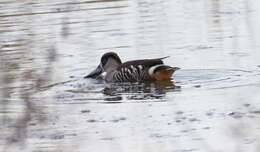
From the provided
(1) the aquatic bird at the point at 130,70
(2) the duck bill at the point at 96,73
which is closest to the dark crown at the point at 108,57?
(1) the aquatic bird at the point at 130,70

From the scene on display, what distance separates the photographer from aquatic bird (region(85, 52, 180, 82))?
12266 mm

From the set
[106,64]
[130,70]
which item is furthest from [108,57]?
[130,70]

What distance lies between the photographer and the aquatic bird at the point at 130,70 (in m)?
12.3

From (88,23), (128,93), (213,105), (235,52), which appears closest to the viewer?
(213,105)

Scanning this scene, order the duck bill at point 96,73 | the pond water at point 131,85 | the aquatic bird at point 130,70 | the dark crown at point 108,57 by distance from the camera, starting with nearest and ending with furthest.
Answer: the pond water at point 131,85, the aquatic bird at point 130,70, the duck bill at point 96,73, the dark crown at point 108,57

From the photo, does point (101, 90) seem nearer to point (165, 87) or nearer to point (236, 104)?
point (165, 87)

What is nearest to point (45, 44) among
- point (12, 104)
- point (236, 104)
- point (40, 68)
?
point (40, 68)

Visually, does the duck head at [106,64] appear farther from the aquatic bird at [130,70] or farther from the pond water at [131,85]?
the pond water at [131,85]

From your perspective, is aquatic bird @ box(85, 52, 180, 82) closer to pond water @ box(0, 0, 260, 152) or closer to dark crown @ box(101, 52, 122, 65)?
dark crown @ box(101, 52, 122, 65)

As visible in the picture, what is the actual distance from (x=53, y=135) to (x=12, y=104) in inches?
62.9

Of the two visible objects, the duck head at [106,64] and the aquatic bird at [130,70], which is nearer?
the aquatic bird at [130,70]

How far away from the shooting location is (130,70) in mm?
12508

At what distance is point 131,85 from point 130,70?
0.93 ft

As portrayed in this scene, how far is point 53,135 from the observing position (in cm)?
866
